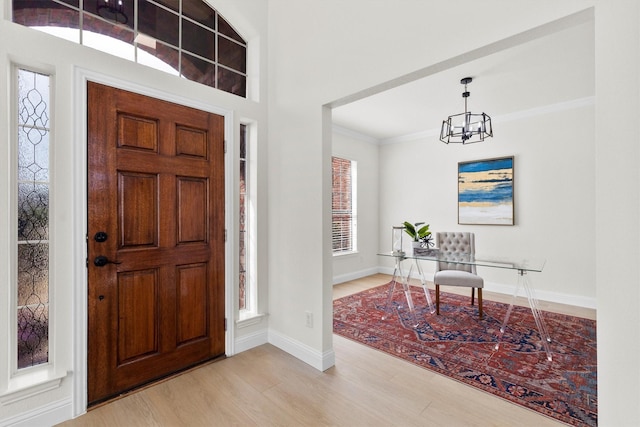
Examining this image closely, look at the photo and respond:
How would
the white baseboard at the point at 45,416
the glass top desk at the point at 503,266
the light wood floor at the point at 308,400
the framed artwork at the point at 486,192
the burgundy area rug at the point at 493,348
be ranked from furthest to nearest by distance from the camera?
the framed artwork at the point at 486,192, the glass top desk at the point at 503,266, the burgundy area rug at the point at 493,348, the light wood floor at the point at 308,400, the white baseboard at the point at 45,416

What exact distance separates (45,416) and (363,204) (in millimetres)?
4955

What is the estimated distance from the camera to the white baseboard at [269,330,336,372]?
2.37 metres

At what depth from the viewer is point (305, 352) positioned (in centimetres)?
250

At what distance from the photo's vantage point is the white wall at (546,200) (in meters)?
3.80

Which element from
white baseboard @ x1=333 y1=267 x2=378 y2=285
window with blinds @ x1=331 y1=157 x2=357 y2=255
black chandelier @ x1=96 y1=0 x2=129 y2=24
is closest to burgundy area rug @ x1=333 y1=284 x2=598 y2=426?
white baseboard @ x1=333 y1=267 x2=378 y2=285

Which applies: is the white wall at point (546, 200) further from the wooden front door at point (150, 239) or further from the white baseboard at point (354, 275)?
the wooden front door at point (150, 239)

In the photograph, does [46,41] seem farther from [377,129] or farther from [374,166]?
[374,166]

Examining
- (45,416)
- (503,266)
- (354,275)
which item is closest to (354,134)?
(354,275)

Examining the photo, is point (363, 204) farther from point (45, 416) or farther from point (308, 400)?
point (45, 416)

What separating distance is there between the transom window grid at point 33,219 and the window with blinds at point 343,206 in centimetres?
402

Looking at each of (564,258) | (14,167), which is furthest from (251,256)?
(564,258)

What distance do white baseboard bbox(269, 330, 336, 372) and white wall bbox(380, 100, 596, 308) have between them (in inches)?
131

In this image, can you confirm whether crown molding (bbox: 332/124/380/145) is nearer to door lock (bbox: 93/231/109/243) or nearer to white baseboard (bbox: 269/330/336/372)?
white baseboard (bbox: 269/330/336/372)

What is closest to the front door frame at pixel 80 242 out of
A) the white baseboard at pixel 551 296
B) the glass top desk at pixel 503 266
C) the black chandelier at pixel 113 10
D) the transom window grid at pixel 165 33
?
the transom window grid at pixel 165 33
